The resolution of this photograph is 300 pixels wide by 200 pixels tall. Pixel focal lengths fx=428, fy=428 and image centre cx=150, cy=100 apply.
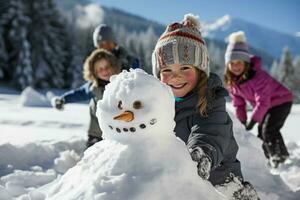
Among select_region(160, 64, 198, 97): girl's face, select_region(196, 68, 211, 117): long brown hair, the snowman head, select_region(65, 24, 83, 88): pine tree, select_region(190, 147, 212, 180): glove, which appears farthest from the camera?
select_region(65, 24, 83, 88): pine tree

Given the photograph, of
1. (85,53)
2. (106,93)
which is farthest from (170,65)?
(85,53)

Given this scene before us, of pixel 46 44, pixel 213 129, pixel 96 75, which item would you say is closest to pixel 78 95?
pixel 96 75

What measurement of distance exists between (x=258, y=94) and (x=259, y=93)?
2cm

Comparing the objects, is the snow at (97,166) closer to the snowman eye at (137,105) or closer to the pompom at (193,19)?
the snowman eye at (137,105)

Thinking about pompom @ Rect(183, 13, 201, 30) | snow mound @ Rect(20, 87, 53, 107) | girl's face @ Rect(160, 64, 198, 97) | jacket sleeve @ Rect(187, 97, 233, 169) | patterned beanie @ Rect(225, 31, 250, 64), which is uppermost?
pompom @ Rect(183, 13, 201, 30)

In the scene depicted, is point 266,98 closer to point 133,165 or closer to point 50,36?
point 133,165

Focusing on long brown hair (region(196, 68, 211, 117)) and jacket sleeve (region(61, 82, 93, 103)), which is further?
jacket sleeve (region(61, 82, 93, 103))

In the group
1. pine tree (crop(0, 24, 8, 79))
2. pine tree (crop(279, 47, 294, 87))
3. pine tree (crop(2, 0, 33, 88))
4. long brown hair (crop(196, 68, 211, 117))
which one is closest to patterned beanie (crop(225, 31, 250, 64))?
long brown hair (crop(196, 68, 211, 117))

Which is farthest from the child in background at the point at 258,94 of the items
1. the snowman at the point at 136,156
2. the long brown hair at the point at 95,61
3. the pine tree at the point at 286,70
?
the pine tree at the point at 286,70

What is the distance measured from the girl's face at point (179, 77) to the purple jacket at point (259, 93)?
8.50 feet

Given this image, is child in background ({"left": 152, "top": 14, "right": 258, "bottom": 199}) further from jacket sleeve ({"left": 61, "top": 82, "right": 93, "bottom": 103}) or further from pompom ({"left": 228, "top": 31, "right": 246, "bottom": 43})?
pompom ({"left": 228, "top": 31, "right": 246, "bottom": 43})

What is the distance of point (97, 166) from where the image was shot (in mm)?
1691

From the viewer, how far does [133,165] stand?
1648mm

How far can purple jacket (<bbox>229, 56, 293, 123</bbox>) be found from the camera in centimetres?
534
